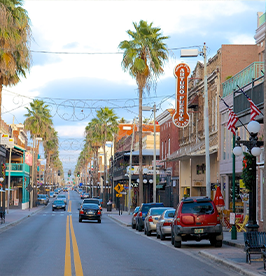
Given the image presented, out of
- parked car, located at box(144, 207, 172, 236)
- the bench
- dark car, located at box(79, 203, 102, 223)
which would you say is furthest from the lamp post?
dark car, located at box(79, 203, 102, 223)

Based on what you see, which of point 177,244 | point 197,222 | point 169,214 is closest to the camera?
point 197,222

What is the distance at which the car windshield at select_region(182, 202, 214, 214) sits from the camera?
19.5 meters

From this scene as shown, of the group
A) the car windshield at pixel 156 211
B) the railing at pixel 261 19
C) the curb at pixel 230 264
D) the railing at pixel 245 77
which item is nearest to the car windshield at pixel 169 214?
the car windshield at pixel 156 211

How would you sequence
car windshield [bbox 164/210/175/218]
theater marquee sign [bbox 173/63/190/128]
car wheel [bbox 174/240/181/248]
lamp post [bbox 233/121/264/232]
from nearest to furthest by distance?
lamp post [bbox 233/121/264/232]
car wheel [bbox 174/240/181/248]
car windshield [bbox 164/210/175/218]
theater marquee sign [bbox 173/63/190/128]

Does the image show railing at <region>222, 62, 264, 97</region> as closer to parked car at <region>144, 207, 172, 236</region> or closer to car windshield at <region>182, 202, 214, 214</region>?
car windshield at <region>182, 202, 214, 214</region>

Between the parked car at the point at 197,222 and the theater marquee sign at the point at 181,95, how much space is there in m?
19.0

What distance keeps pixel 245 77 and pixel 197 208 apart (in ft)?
33.1

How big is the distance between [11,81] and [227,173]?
15.3m

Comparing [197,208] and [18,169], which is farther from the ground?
[18,169]

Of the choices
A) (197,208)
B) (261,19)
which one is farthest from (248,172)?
(261,19)

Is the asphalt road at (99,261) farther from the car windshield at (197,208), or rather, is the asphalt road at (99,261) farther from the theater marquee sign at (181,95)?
the theater marquee sign at (181,95)

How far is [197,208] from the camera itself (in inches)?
768

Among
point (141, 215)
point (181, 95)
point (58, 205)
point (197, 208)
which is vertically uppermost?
point (181, 95)

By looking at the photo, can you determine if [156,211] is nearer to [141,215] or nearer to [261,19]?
[141,215]
